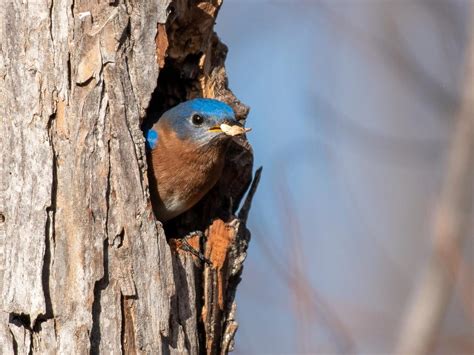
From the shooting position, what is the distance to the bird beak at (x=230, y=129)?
16.8 ft

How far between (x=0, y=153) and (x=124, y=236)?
0.73 meters

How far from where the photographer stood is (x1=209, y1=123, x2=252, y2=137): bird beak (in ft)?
16.8

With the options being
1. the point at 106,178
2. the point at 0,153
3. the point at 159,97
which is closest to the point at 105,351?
the point at 106,178

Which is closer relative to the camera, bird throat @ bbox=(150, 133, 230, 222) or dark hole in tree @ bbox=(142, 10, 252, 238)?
bird throat @ bbox=(150, 133, 230, 222)

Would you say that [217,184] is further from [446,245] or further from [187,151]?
[446,245]

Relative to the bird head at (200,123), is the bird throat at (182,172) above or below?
below

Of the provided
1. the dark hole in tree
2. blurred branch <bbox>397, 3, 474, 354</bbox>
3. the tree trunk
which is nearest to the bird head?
the dark hole in tree

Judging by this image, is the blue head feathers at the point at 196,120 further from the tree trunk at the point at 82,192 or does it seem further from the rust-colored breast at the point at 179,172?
the tree trunk at the point at 82,192

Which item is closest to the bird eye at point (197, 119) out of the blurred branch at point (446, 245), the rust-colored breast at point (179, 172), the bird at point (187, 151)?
the bird at point (187, 151)

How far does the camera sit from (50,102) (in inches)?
162

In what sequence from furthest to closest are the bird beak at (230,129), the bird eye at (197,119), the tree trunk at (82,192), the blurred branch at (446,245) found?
the bird eye at (197,119)
the bird beak at (230,129)
the blurred branch at (446,245)
the tree trunk at (82,192)

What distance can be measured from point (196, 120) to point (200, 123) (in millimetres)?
32

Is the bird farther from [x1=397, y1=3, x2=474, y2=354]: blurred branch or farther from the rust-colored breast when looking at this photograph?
[x1=397, y1=3, x2=474, y2=354]: blurred branch

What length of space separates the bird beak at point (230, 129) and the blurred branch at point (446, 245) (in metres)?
1.26
